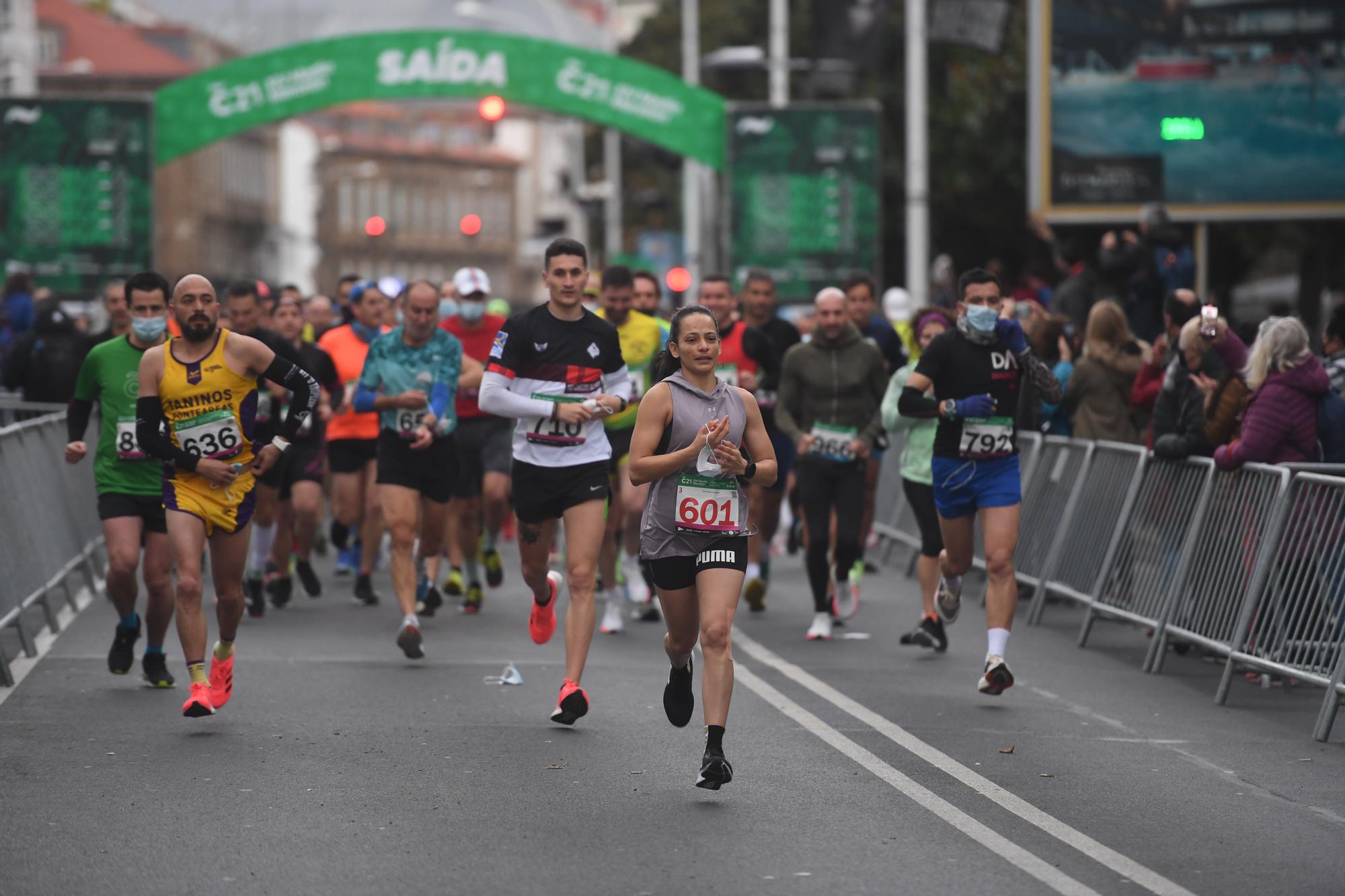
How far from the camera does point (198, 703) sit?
31.2 ft

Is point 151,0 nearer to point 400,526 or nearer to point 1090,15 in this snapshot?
point 1090,15

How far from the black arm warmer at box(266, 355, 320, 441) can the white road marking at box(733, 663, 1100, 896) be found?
2.52 m

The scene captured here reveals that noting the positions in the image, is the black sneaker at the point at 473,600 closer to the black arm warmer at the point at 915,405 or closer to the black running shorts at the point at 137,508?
the black running shorts at the point at 137,508

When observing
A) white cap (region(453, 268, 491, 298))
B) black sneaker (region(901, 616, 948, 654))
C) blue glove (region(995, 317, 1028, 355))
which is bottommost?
black sneaker (region(901, 616, 948, 654))

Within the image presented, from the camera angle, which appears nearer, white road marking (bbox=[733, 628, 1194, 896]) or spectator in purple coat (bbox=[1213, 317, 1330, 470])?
white road marking (bbox=[733, 628, 1194, 896])

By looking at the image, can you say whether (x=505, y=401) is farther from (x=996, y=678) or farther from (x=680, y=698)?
(x=996, y=678)

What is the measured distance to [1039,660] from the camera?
12.6 m

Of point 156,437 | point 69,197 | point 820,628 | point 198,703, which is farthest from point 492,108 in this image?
point 198,703

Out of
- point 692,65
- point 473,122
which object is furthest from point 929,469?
point 473,122

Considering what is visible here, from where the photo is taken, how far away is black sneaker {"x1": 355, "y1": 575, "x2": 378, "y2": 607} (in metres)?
14.9

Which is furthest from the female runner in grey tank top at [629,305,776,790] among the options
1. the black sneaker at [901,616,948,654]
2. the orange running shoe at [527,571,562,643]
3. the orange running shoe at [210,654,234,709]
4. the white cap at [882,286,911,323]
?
the white cap at [882,286,911,323]

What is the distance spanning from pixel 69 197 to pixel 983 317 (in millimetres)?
18427

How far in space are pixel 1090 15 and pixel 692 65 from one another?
77.4 feet

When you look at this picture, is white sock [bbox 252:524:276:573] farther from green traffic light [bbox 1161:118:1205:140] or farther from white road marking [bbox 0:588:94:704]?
green traffic light [bbox 1161:118:1205:140]
